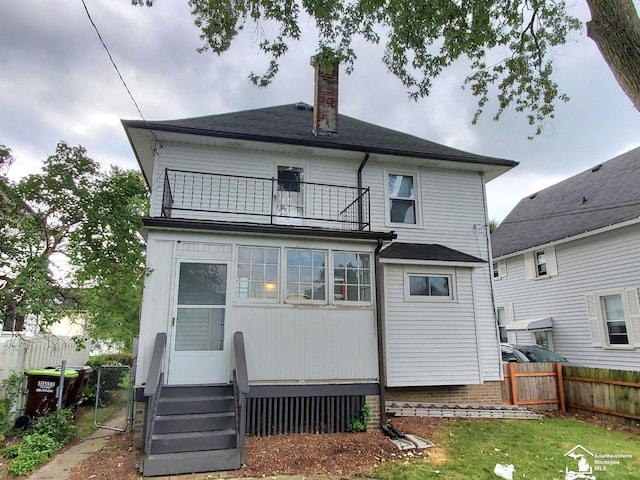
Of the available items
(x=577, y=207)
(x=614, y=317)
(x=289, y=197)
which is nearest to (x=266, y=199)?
(x=289, y=197)

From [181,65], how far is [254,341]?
6.97 m

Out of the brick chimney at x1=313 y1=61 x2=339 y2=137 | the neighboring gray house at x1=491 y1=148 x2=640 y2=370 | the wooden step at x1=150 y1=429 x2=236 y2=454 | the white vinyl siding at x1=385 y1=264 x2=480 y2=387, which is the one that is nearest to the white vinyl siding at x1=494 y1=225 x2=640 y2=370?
the neighboring gray house at x1=491 y1=148 x2=640 y2=370

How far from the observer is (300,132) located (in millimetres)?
10148

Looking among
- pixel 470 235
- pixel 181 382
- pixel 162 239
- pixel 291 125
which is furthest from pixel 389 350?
pixel 291 125

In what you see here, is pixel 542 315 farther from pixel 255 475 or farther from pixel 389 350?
pixel 255 475

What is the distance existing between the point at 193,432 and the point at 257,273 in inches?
111

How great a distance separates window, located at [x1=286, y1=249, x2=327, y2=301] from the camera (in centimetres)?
748

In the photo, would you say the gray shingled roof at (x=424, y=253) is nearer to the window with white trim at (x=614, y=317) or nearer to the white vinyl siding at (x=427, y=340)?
the white vinyl siding at (x=427, y=340)

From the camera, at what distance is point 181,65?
31.5 feet

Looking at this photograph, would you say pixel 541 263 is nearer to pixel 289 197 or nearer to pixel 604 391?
pixel 604 391

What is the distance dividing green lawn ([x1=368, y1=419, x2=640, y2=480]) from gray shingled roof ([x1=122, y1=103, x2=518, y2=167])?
6.20 metres

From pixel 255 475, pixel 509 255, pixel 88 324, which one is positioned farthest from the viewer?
pixel 509 255

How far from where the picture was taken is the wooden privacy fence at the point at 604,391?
8.41m

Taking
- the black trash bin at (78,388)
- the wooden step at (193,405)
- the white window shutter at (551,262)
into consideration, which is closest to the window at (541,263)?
the white window shutter at (551,262)
